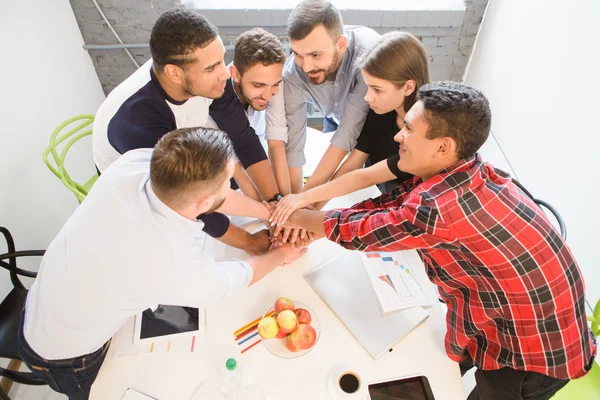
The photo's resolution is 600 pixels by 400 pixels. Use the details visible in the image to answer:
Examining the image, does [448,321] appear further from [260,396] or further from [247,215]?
[247,215]

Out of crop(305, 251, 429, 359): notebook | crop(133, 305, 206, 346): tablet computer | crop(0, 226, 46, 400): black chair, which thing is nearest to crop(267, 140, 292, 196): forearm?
crop(305, 251, 429, 359): notebook

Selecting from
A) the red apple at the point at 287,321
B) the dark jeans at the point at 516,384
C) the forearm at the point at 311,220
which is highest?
the forearm at the point at 311,220

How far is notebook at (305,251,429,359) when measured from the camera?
134 cm

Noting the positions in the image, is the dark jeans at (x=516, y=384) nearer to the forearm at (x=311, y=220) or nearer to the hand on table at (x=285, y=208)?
the forearm at (x=311, y=220)

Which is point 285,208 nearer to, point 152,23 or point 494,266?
point 494,266

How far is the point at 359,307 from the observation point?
1427 mm

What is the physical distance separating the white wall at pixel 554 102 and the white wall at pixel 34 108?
290 cm

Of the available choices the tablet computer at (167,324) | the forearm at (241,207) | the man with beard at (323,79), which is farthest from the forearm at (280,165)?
the tablet computer at (167,324)

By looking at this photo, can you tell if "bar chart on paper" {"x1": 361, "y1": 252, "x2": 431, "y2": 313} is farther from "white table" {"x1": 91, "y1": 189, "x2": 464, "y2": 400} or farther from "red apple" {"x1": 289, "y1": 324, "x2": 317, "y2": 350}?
"red apple" {"x1": 289, "y1": 324, "x2": 317, "y2": 350}

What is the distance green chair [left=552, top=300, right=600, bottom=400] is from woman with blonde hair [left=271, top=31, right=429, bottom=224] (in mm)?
840

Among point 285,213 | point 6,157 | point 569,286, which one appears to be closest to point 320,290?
point 285,213

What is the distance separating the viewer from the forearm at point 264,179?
6.31 ft

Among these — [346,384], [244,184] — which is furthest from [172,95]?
[346,384]

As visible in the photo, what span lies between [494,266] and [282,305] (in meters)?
0.66
